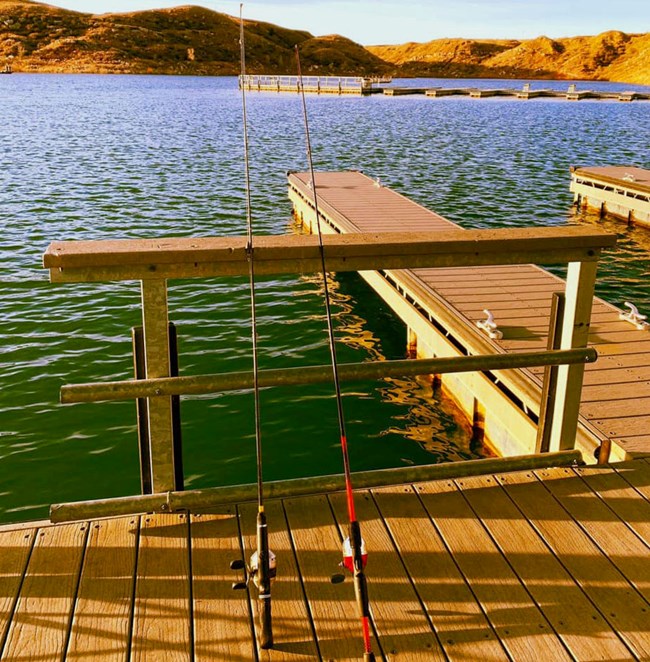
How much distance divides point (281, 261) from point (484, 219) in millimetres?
15163

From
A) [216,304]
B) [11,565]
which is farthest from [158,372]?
[216,304]

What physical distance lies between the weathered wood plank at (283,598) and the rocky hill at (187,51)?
15532 centimetres

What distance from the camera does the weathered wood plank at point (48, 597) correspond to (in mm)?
2713

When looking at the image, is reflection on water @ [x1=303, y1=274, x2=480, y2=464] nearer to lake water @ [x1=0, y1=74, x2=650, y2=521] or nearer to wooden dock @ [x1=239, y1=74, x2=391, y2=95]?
lake water @ [x1=0, y1=74, x2=650, y2=521]

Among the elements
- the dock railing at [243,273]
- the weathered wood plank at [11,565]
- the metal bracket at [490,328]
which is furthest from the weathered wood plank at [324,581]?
the metal bracket at [490,328]

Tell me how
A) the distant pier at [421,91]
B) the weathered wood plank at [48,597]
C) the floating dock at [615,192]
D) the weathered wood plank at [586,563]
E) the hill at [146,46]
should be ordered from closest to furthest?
the weathered wood plank at [48,597] < the weathered wood plank at [586,563] < the floating dock at [615,192] < the distant pier at [421,91] < the hill at [146,46]

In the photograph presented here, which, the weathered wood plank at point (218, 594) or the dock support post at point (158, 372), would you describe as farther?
the dock support post at point (158, 372)

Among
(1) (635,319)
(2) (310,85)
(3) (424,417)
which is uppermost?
(2) (310,85)

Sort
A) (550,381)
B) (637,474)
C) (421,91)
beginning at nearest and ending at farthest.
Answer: (550,381), (637,474), (421,91)

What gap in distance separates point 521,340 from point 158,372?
5.07 meters

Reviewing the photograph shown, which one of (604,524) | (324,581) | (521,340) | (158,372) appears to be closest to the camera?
(324,581)

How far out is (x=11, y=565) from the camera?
320 cm

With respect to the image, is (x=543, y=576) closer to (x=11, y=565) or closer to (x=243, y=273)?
(x=243, y=273)

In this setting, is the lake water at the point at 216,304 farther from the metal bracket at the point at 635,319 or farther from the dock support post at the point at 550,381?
the dock support post at the point at 550,381
